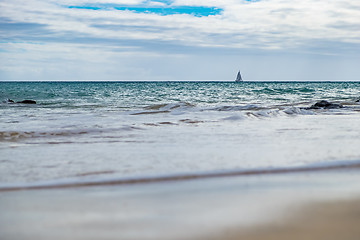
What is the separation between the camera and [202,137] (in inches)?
227

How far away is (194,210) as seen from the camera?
2.29m

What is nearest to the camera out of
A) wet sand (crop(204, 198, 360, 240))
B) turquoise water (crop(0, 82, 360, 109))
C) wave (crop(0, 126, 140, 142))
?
wet sand (crop(204, 198, 360, 240))

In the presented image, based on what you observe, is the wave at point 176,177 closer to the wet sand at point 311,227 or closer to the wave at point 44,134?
the wet sand at point 311,227

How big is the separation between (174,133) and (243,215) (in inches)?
167

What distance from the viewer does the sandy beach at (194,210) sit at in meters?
1.98

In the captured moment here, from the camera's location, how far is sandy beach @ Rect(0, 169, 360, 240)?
1.98 meters

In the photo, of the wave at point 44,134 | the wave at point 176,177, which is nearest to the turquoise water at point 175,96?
the wave at point 44,134

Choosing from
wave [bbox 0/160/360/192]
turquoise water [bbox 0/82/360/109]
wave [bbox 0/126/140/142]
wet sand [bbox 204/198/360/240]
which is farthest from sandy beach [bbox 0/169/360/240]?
turquoise water [bbox 0/82/360/109]

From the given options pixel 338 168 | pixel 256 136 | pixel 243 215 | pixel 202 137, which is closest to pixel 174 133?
pixel 202 137

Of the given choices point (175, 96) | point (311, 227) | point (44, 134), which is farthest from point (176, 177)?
point (175, 96)

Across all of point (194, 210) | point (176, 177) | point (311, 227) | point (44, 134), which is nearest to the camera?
point (311, 227)

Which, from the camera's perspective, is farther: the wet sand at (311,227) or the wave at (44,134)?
the wave at (44,134)

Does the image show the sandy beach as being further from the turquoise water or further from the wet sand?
the turquoise water

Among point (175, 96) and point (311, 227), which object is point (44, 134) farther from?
point (175, 96)
